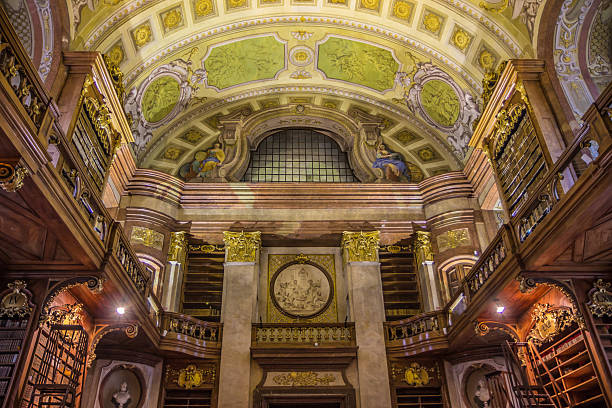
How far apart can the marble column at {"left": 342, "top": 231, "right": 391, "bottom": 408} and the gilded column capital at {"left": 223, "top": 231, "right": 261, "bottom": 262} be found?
2099 mm

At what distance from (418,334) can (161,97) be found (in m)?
8.44

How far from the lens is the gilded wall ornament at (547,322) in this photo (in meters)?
7.85

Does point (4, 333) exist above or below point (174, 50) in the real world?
Answer: below

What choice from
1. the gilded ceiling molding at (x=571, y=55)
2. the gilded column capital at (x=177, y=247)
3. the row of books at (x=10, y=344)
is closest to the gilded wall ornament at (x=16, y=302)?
the row of books at (x=10, y=344)

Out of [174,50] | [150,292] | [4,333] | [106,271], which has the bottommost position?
[4,333]

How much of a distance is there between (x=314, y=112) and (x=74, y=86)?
280 inches

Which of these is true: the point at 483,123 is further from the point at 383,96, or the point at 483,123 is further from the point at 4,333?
the point at 4,333

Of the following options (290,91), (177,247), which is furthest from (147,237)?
(290,91)

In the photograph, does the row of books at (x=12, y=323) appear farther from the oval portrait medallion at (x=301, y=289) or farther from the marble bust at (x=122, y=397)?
the oval portrait medallion at (x=301, y=289)

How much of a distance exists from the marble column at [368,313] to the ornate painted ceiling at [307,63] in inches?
120

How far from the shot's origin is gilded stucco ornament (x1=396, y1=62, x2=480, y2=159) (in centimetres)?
1287

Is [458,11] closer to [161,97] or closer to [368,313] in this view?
[368,313]

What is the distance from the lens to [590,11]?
921 centimetres

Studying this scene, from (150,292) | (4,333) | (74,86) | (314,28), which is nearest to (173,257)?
(150,292)
